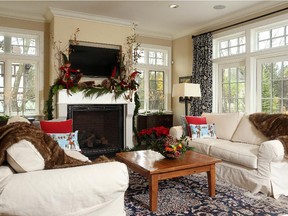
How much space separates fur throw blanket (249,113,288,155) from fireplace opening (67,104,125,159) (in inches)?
103

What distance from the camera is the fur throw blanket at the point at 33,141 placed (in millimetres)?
1768

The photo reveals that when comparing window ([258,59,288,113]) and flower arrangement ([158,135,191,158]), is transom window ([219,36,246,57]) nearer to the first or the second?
window ([258,59,288,113])

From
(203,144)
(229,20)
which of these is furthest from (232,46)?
(203,144)

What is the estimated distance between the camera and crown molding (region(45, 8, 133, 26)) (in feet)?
15.8

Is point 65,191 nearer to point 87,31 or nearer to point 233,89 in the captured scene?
point 87,31

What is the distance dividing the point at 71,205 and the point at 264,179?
230cm

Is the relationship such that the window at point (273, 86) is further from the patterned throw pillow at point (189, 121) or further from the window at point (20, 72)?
the window at point (20, 72)

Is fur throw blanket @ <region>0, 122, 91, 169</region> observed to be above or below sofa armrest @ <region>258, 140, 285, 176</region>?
above

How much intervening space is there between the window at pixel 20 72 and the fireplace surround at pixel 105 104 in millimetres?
893

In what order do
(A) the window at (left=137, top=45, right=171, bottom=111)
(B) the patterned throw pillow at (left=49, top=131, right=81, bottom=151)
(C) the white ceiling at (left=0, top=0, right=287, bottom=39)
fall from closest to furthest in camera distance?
1. (B) the patterned throw pillow at (left=49, top=131, right=81, bottom=151)
2. (C) the white ceiling at (left=0, top=0, right=287, bottom=39)
3. (A) the window at (left=137, top=45, right=171, bottom=111)

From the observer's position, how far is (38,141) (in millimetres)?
1891

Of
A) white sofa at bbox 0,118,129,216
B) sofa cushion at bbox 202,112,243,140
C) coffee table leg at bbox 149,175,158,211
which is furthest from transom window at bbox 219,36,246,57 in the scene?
white sofa at bbox 0,118,129,216

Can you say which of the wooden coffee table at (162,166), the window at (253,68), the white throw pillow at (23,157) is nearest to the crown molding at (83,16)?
the window at (253,68)

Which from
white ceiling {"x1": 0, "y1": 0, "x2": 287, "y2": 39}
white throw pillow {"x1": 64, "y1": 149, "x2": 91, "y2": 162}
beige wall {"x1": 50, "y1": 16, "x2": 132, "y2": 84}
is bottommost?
white throw pillow {"x1": 64, "y1": 149, "x2": 91, "y2": 162}
